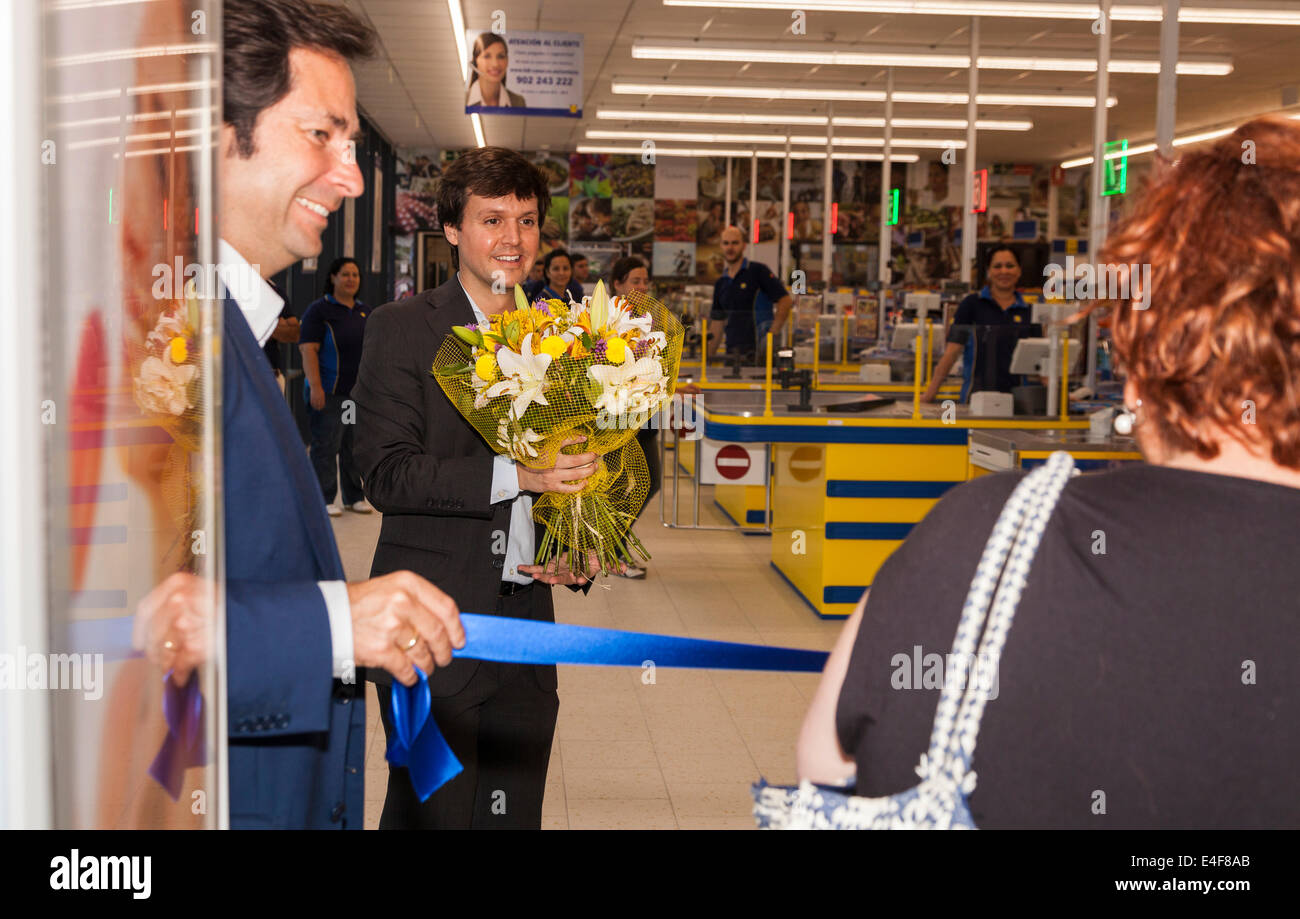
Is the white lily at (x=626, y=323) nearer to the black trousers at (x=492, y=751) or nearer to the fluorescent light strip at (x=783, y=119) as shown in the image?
the black trousers at (x=492, y=751)

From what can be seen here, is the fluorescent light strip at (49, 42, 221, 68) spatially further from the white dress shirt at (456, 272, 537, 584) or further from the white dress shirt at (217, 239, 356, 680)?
the white dress shirt at (456, 272, 537, 584)

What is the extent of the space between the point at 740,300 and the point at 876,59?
3406 mm

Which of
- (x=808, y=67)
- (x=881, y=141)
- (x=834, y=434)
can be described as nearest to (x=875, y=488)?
(x=834, y=434)

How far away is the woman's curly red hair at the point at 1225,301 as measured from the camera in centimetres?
100

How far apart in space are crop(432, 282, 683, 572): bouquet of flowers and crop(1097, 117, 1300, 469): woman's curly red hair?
1300 mm

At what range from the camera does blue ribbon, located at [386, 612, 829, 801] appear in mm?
1503

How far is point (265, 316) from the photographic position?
1485 mm

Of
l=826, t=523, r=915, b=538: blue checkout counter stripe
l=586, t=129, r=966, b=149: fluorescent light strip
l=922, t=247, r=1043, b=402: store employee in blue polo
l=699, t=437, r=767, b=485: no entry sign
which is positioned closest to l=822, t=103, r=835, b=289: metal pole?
l=586, t=129, r=966, b=149: fluorescent light strip

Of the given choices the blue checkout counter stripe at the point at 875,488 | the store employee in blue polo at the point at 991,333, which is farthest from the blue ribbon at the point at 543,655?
the store employee in blue polo at the point at 991,333

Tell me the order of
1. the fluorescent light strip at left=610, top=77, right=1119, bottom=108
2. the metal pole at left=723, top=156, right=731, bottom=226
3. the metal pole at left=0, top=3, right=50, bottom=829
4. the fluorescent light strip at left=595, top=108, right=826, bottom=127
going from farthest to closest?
the metal pole at left=723, top=156, right=731, bottom=226 < the fluorescent light strip at left=595, top=108, right=826, bottom=127 < the fluorescent light strip at left=610, top=77, right=1119, bottom=108 < the metal pole at left=0, top=3, right=50, bottom=829

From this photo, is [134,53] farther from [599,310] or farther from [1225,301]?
[599,310]

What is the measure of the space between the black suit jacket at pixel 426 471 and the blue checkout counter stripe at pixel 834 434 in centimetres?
361
